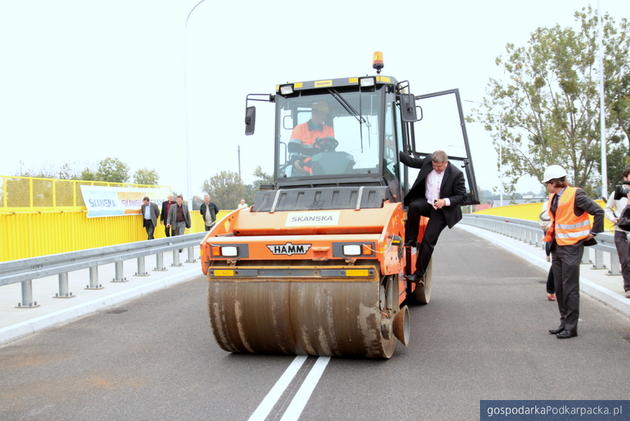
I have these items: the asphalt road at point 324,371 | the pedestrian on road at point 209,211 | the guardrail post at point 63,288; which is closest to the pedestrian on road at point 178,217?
the pedestrian on road at point 209,211

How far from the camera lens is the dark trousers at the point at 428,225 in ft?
24.5

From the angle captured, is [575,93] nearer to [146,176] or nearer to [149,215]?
[149,215]

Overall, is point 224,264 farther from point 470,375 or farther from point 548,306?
point 548,306

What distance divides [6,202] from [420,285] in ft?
30.8

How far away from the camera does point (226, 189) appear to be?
8438cm

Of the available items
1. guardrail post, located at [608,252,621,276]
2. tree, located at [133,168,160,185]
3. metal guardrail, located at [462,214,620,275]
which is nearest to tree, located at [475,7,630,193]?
metal guardrail, located at [462,214,620,275]

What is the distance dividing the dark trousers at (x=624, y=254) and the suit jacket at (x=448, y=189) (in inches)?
126

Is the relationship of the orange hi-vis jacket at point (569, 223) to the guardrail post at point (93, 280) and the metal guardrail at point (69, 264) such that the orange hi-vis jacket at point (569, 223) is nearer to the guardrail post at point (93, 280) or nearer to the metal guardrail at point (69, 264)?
the metal guardrail at point (69, 264)

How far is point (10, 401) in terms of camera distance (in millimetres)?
5078

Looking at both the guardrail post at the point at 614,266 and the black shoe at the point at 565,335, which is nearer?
the black shoe at the point at 565,335

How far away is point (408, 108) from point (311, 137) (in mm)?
1166

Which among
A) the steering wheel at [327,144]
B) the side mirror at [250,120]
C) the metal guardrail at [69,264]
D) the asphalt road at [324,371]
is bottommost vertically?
the asphalt road at [324,371]

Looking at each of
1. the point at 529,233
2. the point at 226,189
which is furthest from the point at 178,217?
the point at 226,189

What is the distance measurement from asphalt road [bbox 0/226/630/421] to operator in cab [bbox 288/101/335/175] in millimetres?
2303
